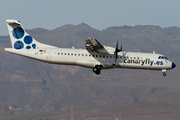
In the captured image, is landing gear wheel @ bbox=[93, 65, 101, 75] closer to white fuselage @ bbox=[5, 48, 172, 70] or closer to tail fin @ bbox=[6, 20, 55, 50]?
white fuselage @ bbox=[5, 48, 172, 70]

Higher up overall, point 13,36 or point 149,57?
point 13,36

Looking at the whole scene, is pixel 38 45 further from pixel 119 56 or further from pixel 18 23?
pixel 119 56

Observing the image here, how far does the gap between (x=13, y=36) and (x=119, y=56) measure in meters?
18.8

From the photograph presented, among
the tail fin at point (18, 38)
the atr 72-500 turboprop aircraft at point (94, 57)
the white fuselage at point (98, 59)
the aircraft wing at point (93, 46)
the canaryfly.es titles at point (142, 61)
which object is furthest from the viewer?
the tail fin at point (18, 38)

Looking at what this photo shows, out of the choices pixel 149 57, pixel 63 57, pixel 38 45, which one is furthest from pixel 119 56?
pixel 38 45

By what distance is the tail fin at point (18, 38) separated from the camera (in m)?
60.0

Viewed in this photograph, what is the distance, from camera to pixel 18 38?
2383 inches

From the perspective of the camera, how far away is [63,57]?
57875mm

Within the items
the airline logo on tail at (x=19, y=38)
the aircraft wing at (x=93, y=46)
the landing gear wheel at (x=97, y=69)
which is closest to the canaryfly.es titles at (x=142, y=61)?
the landing gear wheel at (x=97, y=69)

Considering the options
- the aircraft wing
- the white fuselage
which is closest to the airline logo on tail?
the white fuselage

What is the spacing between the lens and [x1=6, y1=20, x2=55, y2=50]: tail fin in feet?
197

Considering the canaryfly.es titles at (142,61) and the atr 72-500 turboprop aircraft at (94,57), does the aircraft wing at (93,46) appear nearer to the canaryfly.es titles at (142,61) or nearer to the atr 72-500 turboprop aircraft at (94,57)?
the atr 72-500 turboprop aircraft at (94,57)

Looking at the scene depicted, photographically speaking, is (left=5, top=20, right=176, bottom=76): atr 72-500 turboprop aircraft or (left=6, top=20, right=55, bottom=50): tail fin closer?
(left=5, top=20, right=176, bottom=76): atr 72-500 turboprop aircraft

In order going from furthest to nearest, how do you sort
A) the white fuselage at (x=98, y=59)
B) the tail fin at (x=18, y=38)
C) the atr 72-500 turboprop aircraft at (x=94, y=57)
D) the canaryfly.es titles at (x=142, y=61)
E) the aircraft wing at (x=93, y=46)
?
the tail fin at (x=18, y=38), the canaryfly.es titles at (x=142, y=61), the white fuselage at (x=98, y=59), the atr 72-500 turboprop aircraft at (x=94, y=57), the aircraft wing at (x=93, y=46)
